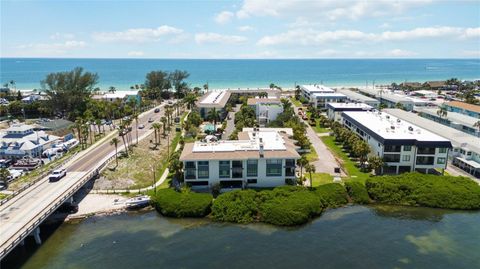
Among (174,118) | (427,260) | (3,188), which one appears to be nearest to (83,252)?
(3,188)

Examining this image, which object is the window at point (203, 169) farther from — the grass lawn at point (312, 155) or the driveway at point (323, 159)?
the grass lawn at point (312, 155)

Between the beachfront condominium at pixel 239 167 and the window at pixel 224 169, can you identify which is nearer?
the beachfront condominium at pixel 239 167

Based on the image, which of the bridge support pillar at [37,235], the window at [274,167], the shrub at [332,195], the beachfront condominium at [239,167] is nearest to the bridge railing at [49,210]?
the bridge support pillar at [37,235]

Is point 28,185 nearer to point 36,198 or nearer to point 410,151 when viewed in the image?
point 36,198

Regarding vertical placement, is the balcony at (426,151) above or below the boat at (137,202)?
above

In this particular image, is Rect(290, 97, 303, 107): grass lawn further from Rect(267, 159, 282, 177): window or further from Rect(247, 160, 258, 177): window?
Rect(247, 160, 258, 177): window
